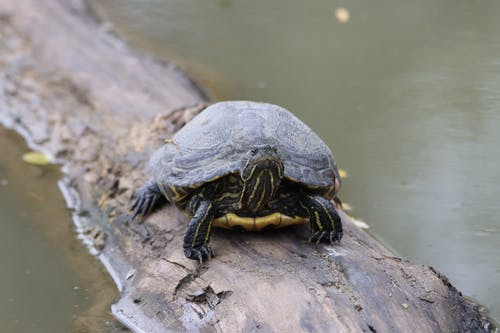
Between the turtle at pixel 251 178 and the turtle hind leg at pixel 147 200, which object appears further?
the turtle hind leg at pixel 147 200

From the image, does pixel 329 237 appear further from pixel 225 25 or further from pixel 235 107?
pixel 225 25

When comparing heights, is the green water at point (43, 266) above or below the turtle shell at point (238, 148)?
below

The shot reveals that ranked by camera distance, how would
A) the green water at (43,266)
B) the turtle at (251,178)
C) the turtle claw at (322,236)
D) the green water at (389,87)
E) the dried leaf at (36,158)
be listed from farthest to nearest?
the dried leaf at (36,158) < the green water at (389,87) < the green water at (43,266) < the turtle claw at (322,236) < the turtle at (251,178)

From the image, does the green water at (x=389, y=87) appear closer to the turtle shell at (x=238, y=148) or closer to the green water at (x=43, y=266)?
the turtle shell at (x=238, y=148)

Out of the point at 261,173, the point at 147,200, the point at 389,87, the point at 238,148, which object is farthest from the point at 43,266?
the point at 389,87

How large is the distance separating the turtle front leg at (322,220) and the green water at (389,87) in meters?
1.10

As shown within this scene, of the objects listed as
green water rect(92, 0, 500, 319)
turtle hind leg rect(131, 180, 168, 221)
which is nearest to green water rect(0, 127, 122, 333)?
turtle hind leg rect(131, 180, 168, 221)

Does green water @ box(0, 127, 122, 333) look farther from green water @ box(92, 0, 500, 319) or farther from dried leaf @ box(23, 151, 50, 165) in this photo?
green water @ box(92, 0, 500, 319)

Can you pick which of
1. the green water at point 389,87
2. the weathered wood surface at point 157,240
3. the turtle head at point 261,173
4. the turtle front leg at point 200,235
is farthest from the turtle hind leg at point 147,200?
the green water at point 389,87

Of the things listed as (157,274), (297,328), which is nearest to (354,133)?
(157,274)

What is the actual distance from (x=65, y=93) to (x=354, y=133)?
250 centimetres

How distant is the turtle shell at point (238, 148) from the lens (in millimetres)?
3664

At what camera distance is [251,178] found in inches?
137

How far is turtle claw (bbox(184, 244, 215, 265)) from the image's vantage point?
11.9ft
